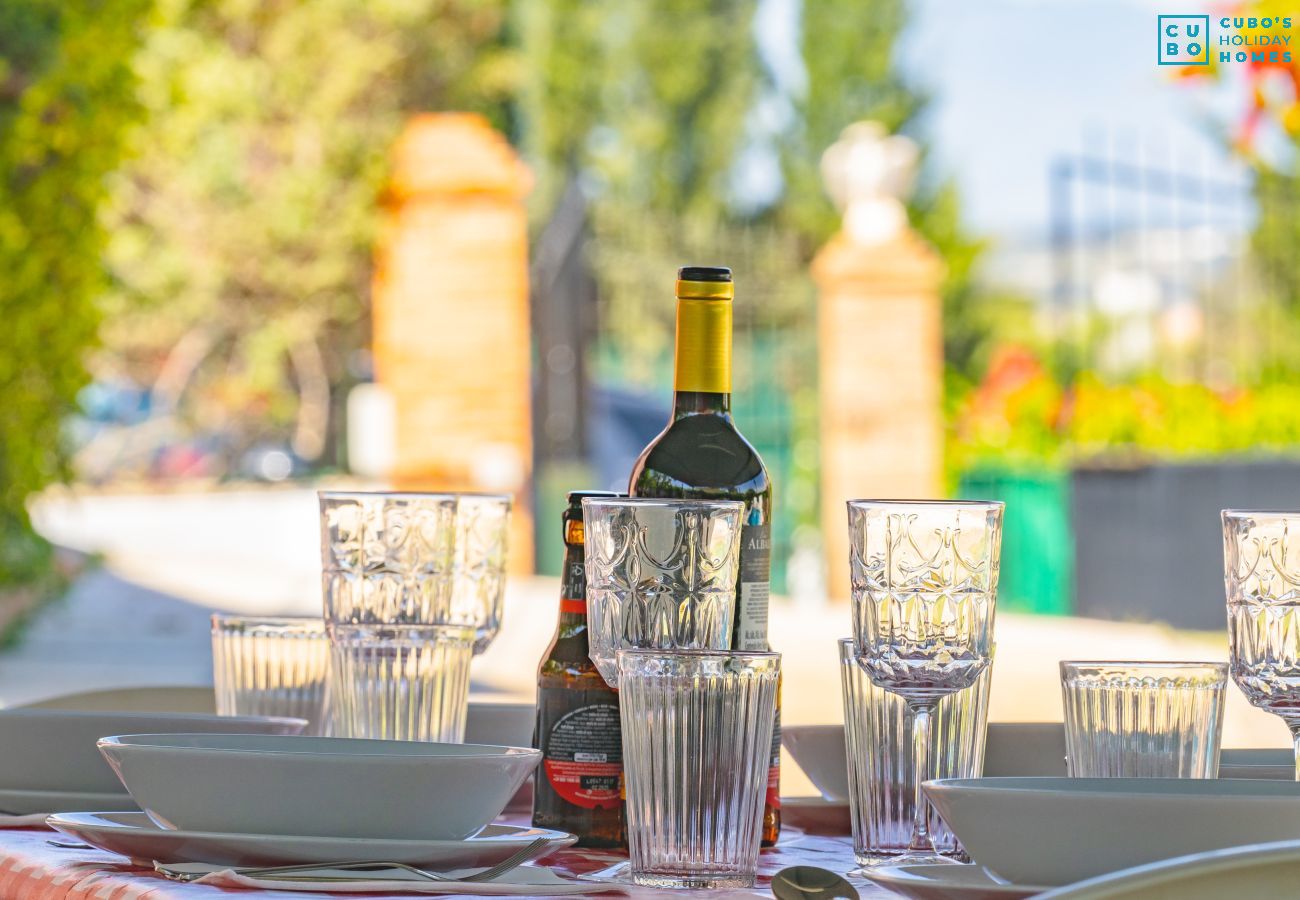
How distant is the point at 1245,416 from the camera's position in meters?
8.99

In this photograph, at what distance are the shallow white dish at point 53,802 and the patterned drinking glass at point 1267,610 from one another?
842 millimetres

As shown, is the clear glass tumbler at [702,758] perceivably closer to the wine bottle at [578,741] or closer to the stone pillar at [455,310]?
the wine bottle at [578,741]

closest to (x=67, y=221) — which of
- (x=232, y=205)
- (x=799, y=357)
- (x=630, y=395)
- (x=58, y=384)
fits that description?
(x=58, y=384)

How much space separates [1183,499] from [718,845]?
8.12m

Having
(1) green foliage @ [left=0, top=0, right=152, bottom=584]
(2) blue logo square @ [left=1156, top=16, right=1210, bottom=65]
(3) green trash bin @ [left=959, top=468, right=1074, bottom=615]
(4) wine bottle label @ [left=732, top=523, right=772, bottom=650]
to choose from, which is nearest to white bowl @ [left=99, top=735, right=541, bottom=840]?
(4) wine bottle label @ [left=732, top=523, right=772, bottom=650]

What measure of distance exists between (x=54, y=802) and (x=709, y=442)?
583mm

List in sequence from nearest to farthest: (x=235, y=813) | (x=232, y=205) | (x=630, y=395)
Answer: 1. (x=235, y=813)
2. (x=630, y=395)
3. (x=232, y=205)

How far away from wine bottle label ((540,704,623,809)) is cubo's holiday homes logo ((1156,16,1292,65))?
65.7 inches

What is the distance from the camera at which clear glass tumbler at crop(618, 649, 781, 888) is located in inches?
44.2

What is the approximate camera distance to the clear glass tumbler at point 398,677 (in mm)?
1392

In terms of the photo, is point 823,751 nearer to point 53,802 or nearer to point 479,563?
point 479,563

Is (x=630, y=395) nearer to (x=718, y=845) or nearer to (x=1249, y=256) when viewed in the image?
(x=1249, y=256)

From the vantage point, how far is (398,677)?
4.57ft

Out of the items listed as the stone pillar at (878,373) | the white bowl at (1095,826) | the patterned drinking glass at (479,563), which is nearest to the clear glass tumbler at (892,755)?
the white bowl at (1095,826)
